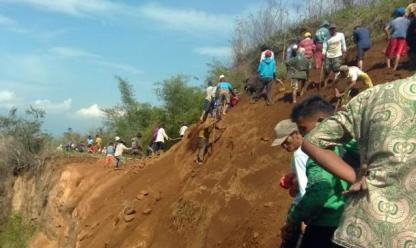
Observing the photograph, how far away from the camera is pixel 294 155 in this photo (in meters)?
4.65

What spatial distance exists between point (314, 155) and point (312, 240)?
91 centimetres

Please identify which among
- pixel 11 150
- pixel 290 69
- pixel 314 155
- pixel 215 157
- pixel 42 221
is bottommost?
pixel 42 221

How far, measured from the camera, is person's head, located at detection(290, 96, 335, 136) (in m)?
3.75

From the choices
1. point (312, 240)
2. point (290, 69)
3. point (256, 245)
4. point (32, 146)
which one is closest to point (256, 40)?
point (32, 146)

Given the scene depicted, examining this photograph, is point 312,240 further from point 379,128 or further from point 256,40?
point 256,40

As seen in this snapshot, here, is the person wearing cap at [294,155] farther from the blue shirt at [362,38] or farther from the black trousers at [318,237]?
the blue shirt at [362,38]

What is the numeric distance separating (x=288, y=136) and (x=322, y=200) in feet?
1.46

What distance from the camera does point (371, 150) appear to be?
9.70ft

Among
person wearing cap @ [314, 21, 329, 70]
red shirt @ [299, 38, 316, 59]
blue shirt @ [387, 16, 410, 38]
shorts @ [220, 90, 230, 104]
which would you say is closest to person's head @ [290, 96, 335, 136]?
blue shirt @ [387, 16, 410, 38]

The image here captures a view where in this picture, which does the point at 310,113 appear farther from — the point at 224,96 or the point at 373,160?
the point at 224,96

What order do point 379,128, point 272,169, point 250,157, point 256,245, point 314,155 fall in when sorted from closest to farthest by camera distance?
point 379,128
point 314,155
point 256,245
point 272,169
point 250,157

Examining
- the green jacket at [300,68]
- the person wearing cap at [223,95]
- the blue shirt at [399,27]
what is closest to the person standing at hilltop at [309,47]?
the green jacket at [300,68]

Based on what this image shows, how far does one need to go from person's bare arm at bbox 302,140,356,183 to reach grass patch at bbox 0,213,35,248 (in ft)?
80.5

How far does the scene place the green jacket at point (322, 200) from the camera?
382cm
